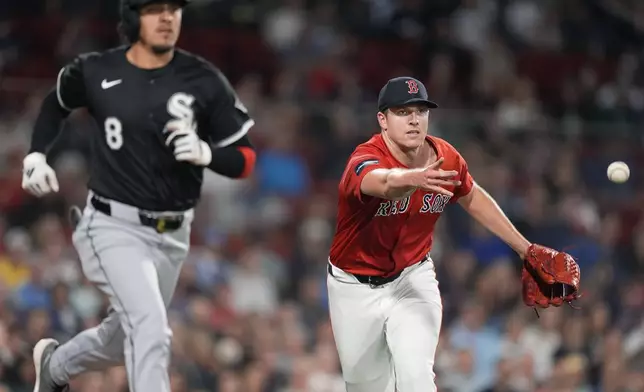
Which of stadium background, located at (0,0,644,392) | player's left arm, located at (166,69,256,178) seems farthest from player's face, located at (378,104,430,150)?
stadium background, located at (0,0,644,392)

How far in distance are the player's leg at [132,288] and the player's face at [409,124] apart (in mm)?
1428

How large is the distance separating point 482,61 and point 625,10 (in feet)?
10.7

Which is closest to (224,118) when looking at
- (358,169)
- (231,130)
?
(231,130)

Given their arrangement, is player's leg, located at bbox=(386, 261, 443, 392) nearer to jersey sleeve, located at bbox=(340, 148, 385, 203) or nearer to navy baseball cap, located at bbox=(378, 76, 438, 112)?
jersey sleeve, located at bbox=(340, 148, 385, 203)

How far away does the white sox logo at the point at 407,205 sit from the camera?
19.3 ft

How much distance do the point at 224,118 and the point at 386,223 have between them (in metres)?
1.02

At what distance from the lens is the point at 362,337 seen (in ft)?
19.7

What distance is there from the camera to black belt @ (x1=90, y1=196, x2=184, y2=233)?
6.08 metres

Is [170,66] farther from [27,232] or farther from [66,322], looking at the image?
[27,232]

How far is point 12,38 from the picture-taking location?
1304cm

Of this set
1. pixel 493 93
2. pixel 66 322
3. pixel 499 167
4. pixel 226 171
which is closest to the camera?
pixel 226 171

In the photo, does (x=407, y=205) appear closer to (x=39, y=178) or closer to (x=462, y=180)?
(x=462, y=180)

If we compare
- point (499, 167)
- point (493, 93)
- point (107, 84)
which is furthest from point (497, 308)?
point (107, 84)

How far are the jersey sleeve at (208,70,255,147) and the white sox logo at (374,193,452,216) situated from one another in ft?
2.79
